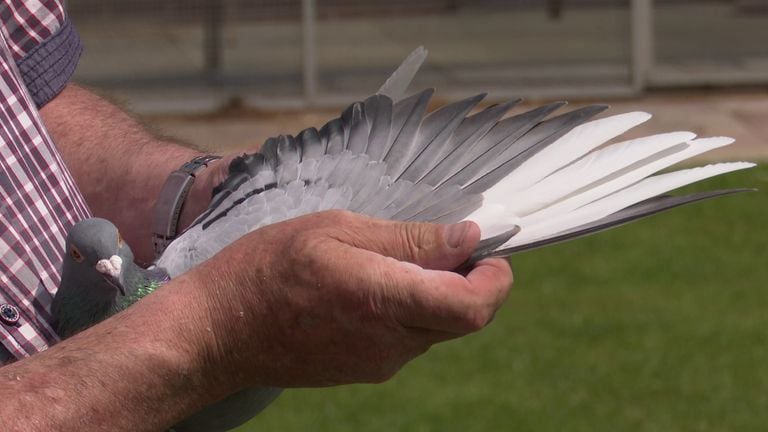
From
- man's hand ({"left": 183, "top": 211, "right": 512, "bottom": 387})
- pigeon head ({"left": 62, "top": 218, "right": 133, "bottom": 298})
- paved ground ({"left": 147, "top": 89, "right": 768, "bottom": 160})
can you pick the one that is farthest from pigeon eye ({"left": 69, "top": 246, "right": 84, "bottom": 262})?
paved ground ({"left": 147, "top": 89, "right": 768, "bottom": 160})

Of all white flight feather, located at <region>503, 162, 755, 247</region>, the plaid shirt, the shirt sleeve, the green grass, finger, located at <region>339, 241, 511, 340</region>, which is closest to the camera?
finger, located at <region>339, 241, 511, 340</region>

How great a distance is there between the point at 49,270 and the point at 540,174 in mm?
826

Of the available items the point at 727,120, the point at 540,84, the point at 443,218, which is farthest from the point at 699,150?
the point at 540,84

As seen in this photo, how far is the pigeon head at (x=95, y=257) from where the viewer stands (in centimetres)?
208

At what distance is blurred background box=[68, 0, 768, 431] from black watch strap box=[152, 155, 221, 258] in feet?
9.62

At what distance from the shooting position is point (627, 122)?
2.07 m

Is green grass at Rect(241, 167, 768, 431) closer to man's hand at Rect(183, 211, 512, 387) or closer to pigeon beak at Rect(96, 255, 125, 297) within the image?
pigeon beak at Rect(96, 255, 125, 297)

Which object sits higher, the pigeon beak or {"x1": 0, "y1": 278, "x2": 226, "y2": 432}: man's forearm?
the pigeon beak

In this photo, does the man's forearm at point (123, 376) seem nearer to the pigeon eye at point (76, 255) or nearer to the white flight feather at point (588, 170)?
the pigeon eye at point (76, 255)

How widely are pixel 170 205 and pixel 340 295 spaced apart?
72cm

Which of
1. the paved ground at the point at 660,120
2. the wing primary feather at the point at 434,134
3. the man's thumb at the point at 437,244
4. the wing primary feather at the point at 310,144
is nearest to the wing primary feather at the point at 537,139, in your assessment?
the wing primary feather at the point at 434,134

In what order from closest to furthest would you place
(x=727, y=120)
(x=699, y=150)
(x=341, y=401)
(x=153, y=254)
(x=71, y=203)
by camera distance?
(x=699, y=150), (x=71, y=203), (x=153, y=254), (x=341, y=401), (x=727, y=120)

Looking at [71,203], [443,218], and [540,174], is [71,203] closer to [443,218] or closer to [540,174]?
[443,218]

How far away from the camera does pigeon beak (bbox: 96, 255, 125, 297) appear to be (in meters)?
2.11
